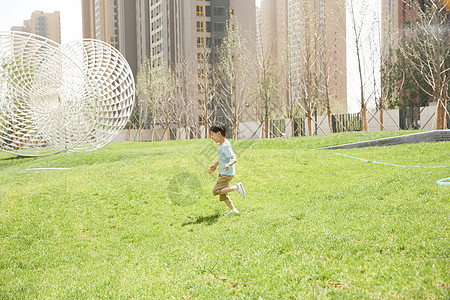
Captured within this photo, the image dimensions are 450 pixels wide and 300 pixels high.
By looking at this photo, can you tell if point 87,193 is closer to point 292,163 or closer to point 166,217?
point 166,217

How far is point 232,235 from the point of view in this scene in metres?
7.66

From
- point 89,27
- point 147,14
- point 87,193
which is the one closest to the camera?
point 87,193

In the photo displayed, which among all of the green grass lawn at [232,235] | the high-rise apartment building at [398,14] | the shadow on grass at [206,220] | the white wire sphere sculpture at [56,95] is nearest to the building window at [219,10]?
the high-rise apartment building at [398,14]

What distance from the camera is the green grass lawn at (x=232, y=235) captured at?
5258 mm

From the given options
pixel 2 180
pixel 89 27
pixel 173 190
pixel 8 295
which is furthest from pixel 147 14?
pixel 8 295

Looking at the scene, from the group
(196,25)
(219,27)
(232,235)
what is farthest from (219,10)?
(232,235)

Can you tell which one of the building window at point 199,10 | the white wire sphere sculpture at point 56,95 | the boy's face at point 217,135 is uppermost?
the building window at point 199,10

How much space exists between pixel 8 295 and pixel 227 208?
5.04 meters

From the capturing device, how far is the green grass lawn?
5258 millimetres

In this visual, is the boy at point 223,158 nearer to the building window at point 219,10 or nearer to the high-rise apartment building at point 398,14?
the high-rise apartment building at point 398,14

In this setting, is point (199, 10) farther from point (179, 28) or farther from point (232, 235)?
point (232, 235)

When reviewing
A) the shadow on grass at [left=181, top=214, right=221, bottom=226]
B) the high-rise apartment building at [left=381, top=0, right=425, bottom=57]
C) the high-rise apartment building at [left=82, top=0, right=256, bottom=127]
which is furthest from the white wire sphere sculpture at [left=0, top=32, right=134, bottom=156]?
the high-rise apartment building at [left=82, top=0, right=256, bottom=127]

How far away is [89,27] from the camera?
113 meters

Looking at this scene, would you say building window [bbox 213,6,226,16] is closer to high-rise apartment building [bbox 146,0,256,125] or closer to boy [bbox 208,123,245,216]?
high-rise apartment building [bbox 146,0,256,125]
